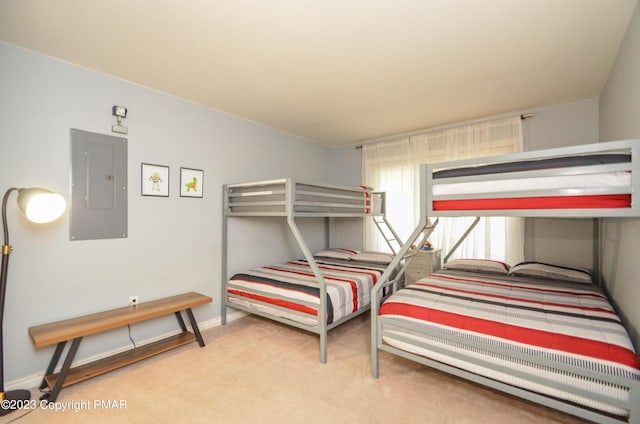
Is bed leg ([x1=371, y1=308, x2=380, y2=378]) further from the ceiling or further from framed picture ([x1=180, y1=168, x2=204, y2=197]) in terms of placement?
framed picture ([x1=180, y1=168, x2=204, y2=197])

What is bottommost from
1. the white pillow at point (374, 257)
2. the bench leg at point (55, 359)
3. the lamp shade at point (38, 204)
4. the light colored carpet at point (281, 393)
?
the light colored carpet at point (281, 393)

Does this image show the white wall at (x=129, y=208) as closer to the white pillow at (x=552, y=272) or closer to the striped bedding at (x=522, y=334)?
the striped bedding at (x=522, y=334)

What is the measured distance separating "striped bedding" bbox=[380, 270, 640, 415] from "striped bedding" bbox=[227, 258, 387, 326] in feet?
1.98

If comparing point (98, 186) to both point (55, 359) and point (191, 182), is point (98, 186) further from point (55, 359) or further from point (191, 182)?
point (55, 359)

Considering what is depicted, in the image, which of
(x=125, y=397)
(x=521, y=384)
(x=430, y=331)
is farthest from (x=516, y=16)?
(x=125, y=397)

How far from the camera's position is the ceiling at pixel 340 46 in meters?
1.73

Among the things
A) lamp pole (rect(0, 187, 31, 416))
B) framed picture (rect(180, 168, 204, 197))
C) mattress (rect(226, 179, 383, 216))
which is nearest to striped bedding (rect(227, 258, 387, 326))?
mattress (rect(226, 179, 383, 216))

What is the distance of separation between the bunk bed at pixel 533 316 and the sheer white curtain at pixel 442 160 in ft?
4.29

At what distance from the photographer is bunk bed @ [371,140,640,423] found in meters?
1.37

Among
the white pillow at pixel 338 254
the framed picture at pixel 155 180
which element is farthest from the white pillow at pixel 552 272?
the framed picture at pixel 155 180

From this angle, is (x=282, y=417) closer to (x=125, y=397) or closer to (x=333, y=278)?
(x=125, y=397)

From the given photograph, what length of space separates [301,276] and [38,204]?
2207 mm

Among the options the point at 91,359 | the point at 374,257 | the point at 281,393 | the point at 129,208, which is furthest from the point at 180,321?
the point at 374,257

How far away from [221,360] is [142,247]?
1.32m
